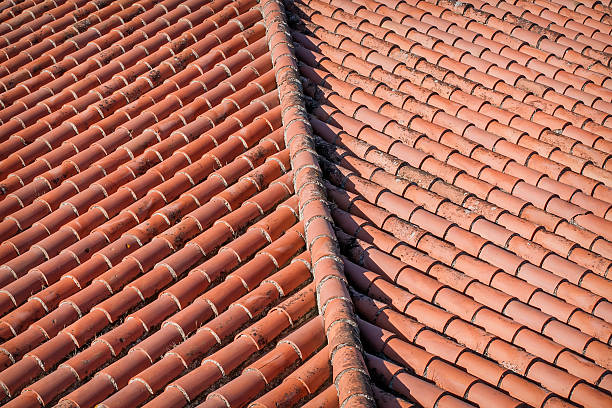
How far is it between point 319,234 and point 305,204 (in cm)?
40

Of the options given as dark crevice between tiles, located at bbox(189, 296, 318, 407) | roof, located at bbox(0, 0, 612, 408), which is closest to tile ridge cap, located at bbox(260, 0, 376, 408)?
roof, located at bbox(0, 0, 612, 408)

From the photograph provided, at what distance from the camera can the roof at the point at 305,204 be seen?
4484mm

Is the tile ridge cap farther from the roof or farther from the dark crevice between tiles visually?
the dark crevice between tiles

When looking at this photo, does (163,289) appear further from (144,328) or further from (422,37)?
(422,37)

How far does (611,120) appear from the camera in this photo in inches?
261

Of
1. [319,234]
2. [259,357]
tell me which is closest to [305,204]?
[319,234]

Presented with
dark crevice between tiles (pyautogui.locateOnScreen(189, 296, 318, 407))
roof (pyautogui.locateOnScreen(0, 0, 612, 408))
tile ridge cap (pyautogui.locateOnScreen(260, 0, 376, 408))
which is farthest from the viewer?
roof (pyautogui.locateOnScreen(0, 0, 612, 408))

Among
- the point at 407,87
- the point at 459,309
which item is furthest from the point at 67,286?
the point at 407,87

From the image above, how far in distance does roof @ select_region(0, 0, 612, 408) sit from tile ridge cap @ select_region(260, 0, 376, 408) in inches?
0.9

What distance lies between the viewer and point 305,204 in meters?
5.25

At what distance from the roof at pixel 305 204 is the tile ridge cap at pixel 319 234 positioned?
0.07 ft

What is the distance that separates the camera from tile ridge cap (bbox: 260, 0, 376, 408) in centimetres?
408

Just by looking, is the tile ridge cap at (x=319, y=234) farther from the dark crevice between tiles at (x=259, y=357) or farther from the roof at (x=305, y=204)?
the dark crevice between tiles at (x=259, y=357)

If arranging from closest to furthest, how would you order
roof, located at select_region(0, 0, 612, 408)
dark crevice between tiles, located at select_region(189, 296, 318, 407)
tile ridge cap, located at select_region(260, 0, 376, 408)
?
tile ridge cap, located at select_region(260, 0, 376, 408)
dark crevice between tiles, located at select_region(189, 296, 318, 407)
roof, located at select_region(0, 0, 612, 408)
